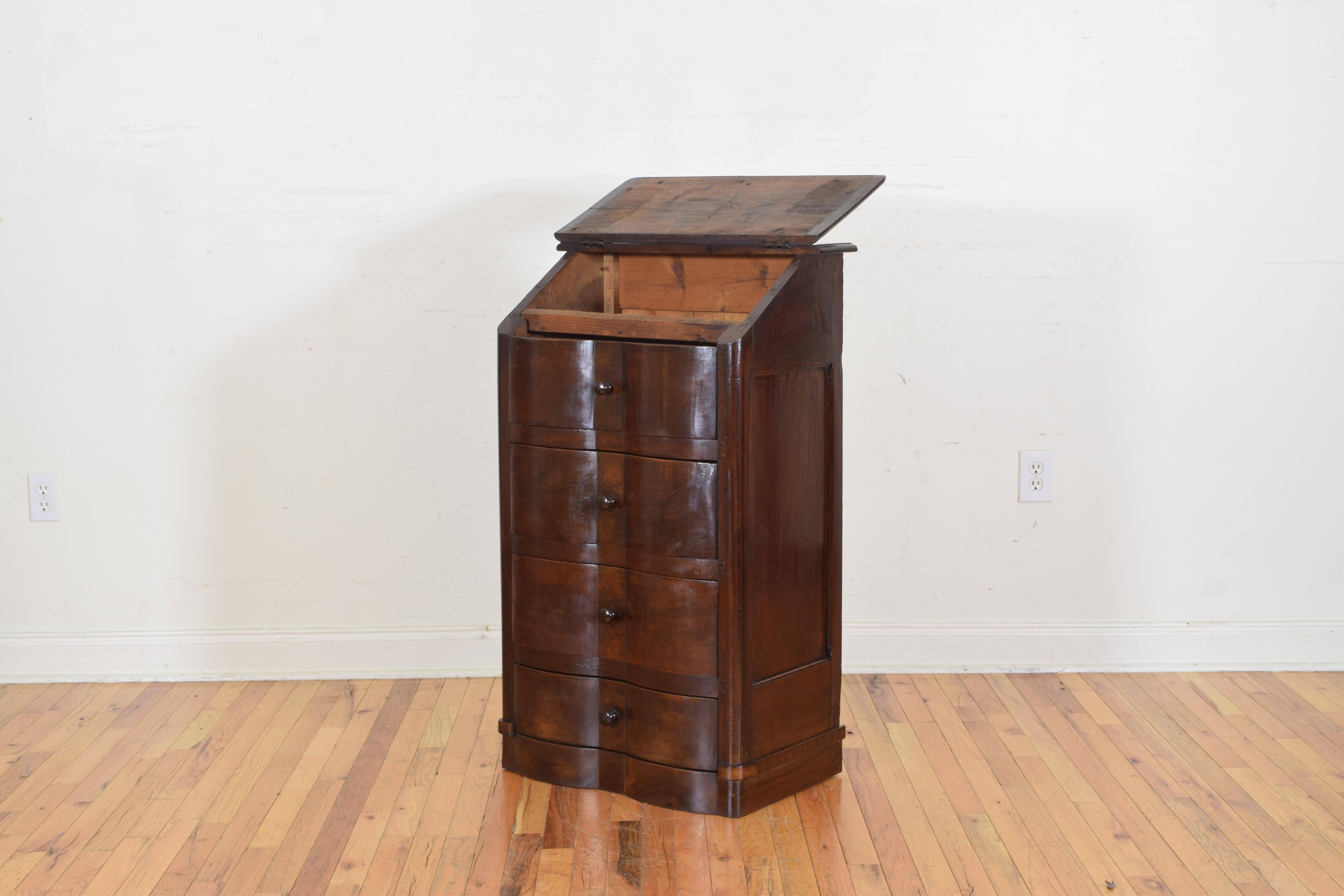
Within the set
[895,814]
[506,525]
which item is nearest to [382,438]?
[506,525]

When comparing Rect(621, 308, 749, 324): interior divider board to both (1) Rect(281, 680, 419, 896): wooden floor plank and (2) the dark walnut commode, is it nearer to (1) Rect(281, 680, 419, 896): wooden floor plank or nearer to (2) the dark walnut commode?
(2) the dark walnut commode

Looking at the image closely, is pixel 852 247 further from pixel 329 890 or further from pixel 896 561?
pixel 329 890

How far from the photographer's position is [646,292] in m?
2.27

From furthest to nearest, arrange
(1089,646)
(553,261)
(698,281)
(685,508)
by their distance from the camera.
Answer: (1089,646) < (553,261) < (698,281) < (685,508)

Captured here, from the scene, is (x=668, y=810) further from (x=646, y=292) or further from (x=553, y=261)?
(x=553, y=261)

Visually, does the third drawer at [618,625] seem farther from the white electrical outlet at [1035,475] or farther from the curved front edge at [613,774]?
the white electrical outlet at [1035,475]

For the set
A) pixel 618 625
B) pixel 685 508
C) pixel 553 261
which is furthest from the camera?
pixel 553 261

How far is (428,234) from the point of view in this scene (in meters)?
2.66

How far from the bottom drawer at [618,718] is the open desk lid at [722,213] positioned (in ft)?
2.53

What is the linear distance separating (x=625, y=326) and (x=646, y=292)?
304mm

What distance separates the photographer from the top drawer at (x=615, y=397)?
193cm

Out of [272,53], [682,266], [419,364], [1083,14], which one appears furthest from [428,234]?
[1083,14]

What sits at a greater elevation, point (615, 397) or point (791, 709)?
point (615, 397)

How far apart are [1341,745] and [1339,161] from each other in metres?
1.26
